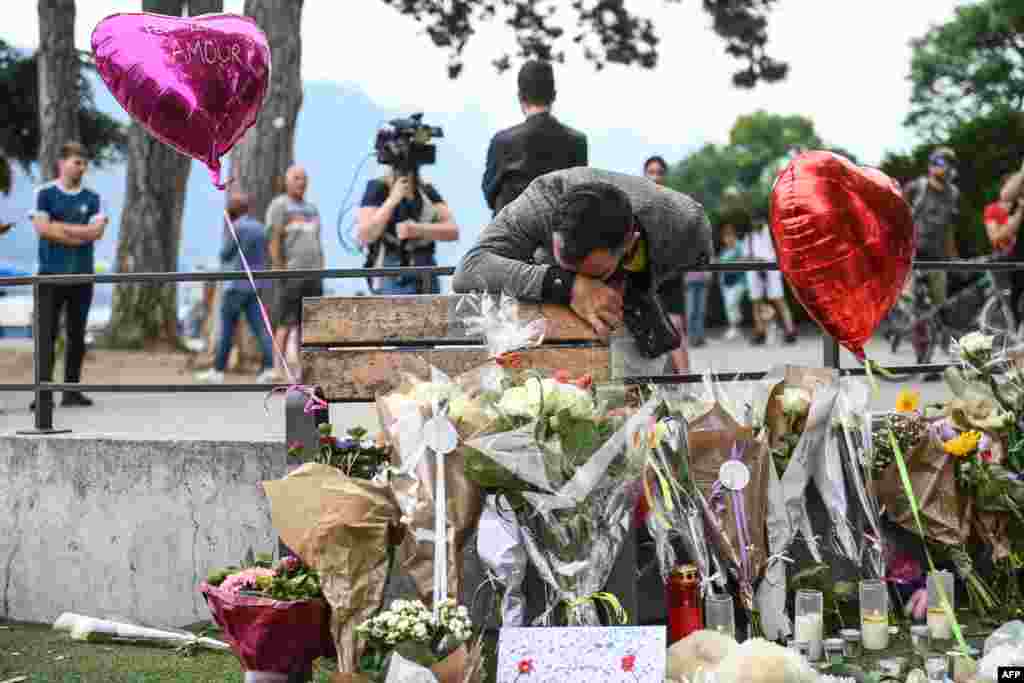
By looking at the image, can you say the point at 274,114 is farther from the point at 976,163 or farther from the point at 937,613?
the point at 937,613

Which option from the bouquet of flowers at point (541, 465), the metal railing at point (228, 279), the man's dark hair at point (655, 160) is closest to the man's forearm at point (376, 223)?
the metal railing at point (228, 279)

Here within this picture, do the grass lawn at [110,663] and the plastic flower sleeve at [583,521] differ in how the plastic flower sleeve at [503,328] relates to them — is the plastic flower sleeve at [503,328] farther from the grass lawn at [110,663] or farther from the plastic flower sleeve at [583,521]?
the grass lawn at [110,663]

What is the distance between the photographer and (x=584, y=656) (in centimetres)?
325

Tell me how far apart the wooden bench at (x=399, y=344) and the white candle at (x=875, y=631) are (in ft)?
3.50

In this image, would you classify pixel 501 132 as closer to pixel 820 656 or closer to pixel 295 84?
pixel 820 656

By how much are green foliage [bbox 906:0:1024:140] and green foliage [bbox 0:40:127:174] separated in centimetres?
2677

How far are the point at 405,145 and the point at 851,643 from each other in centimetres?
350

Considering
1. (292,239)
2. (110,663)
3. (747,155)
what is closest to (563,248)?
(110,663)

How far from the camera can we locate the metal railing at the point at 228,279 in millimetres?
4988

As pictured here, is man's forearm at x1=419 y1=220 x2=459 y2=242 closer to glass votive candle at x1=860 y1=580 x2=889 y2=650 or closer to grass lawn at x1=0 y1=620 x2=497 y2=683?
grass lawn at x1=0 y1=620 x2=497 y2=683

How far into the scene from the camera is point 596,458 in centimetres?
345

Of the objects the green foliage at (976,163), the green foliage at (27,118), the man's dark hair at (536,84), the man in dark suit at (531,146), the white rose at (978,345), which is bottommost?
the white rose at (978,345)

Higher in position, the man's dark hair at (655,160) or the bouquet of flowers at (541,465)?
the man's dark hair at (655,160)

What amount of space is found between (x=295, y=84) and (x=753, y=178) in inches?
2948
